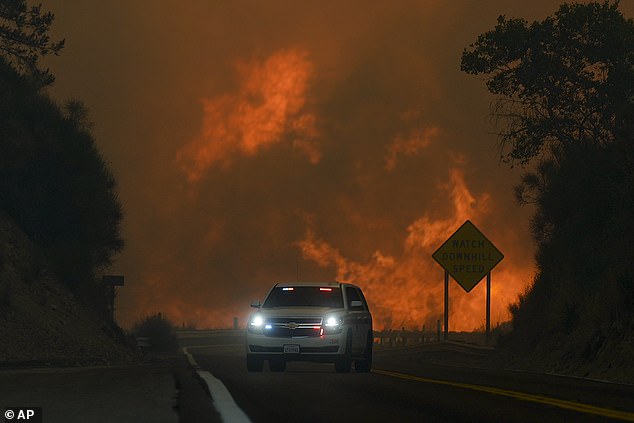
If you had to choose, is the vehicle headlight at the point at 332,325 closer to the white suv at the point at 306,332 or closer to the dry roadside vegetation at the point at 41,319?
the white suv at the point at 306,332

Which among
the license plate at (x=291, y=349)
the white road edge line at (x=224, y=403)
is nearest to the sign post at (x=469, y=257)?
the license plate at (x=291, y=349)

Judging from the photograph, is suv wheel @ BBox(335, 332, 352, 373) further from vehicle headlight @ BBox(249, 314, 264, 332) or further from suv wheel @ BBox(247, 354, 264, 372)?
vehicle headlight @ BBox(249, 314, 264, 332)

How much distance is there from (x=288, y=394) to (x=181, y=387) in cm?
228

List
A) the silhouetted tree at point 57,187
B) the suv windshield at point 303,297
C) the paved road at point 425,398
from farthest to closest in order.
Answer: the silhouetted tree at point 57,187
the suv windshield at point 303,297
the paved road at point 425,398

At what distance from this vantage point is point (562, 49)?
4253 centimetres

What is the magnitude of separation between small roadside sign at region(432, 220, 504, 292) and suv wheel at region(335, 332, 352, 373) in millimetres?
18589

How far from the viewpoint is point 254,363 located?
25.9 m

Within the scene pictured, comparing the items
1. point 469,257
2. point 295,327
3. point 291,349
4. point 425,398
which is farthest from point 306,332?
point 469,257

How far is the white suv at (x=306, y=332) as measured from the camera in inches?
1008

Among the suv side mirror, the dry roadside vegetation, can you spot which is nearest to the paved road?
the suv side mirror

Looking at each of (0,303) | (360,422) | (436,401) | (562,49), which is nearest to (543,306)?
(562,49)

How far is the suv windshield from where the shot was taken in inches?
1058

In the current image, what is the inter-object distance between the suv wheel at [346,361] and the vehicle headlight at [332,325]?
1.08ft

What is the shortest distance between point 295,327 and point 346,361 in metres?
1.36
